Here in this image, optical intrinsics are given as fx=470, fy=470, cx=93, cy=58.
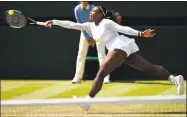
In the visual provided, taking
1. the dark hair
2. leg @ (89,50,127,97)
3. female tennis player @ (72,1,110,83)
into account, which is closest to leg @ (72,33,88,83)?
female tennis player @ (72,1,110,83)

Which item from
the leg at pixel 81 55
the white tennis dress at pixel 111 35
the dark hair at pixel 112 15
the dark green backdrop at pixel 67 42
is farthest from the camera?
the dark green backdrop at pixel 67 42

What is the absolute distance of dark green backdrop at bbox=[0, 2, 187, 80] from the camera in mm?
9016

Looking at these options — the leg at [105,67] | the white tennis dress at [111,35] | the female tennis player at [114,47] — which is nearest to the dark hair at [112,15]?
the female tennis player at [114,47]

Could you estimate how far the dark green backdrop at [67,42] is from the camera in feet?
29.6

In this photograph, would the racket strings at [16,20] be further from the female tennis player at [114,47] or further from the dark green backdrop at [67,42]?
the dark green backdrop at [67,42]

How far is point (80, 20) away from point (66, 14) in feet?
2.97

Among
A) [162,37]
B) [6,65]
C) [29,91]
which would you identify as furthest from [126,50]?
[6,65]

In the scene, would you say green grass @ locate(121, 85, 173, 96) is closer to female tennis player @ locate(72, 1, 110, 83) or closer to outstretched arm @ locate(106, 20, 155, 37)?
female tennis player @ locate(72, 1, 110, 83)

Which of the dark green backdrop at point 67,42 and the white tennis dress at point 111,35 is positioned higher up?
the white tennis dress at point 111,35

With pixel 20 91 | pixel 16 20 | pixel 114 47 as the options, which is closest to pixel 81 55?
pixel 20 91

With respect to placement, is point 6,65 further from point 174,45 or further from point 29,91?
point 174,45

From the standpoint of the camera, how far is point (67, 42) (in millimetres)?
9164

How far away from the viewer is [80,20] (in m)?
8.26

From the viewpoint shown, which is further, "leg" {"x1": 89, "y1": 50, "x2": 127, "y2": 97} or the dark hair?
the dark hair
